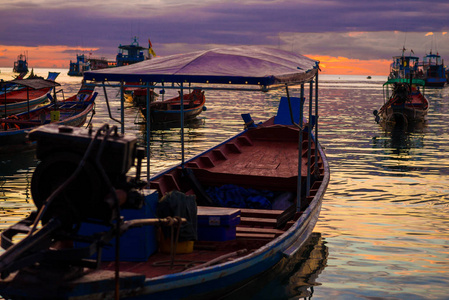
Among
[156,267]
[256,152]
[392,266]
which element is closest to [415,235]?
[392,266]

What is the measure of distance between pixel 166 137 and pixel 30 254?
24893 mm

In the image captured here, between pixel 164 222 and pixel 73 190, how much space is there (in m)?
1.34

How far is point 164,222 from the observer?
617cm

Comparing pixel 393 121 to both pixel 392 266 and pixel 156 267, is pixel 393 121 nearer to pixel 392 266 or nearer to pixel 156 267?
pixel 392 266

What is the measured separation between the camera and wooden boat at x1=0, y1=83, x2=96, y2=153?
2134cm

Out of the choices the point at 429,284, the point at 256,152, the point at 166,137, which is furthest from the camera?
the point at 166,137

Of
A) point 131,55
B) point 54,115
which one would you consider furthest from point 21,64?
point 54,115

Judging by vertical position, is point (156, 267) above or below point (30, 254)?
below

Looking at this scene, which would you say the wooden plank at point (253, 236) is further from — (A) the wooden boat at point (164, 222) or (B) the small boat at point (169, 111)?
(B) the small boat at point (169, 111)

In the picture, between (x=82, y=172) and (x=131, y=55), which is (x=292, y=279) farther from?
(x=131, y=55)

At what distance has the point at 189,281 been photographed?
6.23m

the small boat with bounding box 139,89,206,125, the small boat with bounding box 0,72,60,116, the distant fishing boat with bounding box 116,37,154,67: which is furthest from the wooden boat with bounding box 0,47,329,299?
the distant fishing boat with bounding box 116,37,154,67

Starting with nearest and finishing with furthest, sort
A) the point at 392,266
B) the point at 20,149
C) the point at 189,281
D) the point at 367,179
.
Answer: the point at 189,281 → the point at 392,266 → the point at 367,179 → the point at 20,149

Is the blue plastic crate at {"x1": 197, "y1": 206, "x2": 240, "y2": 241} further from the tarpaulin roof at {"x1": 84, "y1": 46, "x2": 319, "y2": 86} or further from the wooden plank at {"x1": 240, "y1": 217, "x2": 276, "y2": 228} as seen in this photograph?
the tarpaulin roof at {"x1": 84, "y1": 46, "x2": 319, "y2": 86}
